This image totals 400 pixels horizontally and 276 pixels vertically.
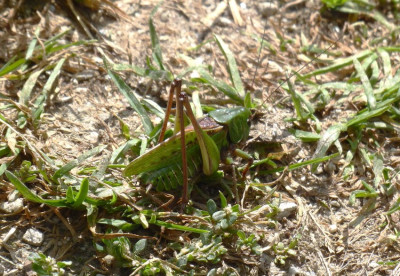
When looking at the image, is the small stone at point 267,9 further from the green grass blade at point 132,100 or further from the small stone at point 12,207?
the small stone at point 12,207

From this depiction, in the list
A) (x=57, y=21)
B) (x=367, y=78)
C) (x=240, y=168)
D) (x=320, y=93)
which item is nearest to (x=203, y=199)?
(x=240, y=168)

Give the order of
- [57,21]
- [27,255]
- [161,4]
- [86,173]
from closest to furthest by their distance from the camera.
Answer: [27,255]
[86,173]
[57,21]
[161,4]

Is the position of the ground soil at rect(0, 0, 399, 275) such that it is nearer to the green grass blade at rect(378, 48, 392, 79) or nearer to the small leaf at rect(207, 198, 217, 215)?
the green grass blade at rect(378, 48, 392, 79)

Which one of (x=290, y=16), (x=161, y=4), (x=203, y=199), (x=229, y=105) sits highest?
(x=161, y=4)

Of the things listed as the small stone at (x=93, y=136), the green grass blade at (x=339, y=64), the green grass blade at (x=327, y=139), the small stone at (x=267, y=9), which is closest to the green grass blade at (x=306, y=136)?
the green grass blade at (x=327, y=139)

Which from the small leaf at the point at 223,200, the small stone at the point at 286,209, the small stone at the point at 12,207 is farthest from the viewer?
the small stone at the point at 286,209

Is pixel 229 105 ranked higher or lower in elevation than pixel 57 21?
lower

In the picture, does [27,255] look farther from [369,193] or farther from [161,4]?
[161,4]
